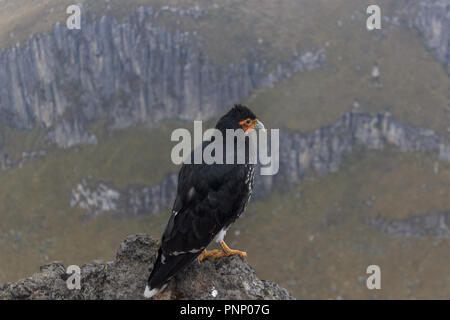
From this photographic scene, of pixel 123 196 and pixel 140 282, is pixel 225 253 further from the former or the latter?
pixel 123 196

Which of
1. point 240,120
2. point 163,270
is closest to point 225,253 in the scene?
point 163,270

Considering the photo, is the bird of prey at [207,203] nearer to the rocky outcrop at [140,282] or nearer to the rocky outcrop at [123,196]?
the rocky outcrop at [140,282]

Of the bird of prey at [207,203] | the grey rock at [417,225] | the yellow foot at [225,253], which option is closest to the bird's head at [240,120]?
the bird of prey at [207,203]

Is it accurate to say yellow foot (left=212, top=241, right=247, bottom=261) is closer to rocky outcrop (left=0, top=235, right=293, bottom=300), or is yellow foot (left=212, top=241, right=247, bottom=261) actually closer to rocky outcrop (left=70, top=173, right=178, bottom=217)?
rocky outcrop (left=0, top=235, right=293, bottom=300)

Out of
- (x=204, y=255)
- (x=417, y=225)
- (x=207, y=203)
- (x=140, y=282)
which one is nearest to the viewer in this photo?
(x=140, y=282)

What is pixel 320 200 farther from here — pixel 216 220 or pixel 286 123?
pixel 216 220
